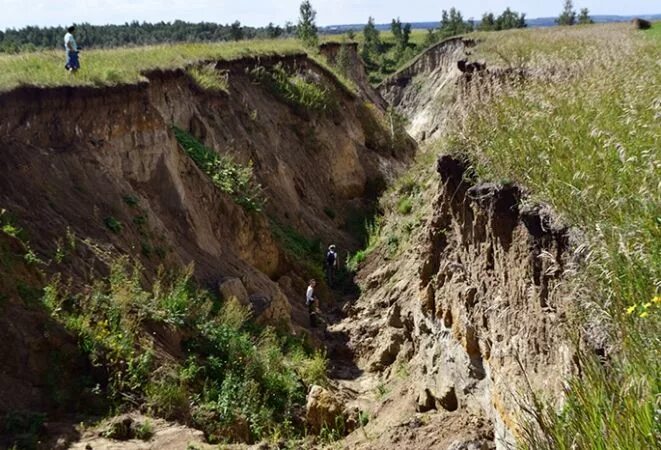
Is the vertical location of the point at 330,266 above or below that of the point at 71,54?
below

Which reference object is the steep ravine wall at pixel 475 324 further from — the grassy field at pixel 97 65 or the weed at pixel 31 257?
the grassy field at pixel 97 65

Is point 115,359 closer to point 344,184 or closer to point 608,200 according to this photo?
point 608,200

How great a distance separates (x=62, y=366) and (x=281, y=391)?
3276 millimetres

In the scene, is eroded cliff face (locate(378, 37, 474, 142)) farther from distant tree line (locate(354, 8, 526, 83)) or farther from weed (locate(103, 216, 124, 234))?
weed (locate(103, 216, 124, 234))

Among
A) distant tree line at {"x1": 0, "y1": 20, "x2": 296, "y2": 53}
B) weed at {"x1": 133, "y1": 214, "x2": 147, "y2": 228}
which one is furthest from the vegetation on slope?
distant tree line at {"x1": 0, "y1": 20, "x2": 296, "y2": 53}

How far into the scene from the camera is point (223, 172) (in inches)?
663

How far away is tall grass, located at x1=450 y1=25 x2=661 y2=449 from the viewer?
3227mm

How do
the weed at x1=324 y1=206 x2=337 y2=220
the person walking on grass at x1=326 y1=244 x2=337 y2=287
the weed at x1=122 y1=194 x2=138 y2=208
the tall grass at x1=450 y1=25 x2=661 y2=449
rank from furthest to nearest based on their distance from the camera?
the weed at x1=324 y1=206 x2=337 y2=220 → the person walking on grass at x1=326 y1=244 x2=337 y2=287 → the weed at x1=122 y1=194 x2=138 y2=208 → the tall grass at x1=450 y1=25 x2=661 y2=449

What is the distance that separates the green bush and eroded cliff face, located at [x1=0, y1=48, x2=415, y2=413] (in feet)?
1.06

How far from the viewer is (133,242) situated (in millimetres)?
12312

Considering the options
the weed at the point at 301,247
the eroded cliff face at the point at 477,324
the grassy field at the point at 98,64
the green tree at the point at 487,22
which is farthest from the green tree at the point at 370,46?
the eroded cliff face at the point at 477,324

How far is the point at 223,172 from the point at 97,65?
3798 millimetres

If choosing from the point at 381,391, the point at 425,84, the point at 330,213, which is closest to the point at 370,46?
the point at 425,84

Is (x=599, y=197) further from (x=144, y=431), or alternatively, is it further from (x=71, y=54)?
(x=71, y=54)
